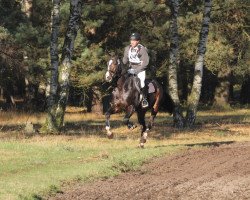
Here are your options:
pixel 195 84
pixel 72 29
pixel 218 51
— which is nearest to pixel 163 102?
pixel 72 29

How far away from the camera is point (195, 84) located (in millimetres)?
31266

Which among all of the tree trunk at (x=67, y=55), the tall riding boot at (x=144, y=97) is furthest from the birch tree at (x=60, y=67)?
the tall riding boot at (x=144, y=97)

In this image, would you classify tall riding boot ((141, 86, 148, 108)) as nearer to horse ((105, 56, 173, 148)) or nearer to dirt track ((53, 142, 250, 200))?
horse ((105, 56, 173, 148))

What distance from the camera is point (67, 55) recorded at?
Result: 86.4 feet

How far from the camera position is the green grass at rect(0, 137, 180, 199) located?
12.7 meters

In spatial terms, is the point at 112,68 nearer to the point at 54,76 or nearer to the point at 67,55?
the point at 67,55

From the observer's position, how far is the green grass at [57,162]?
1269 cm

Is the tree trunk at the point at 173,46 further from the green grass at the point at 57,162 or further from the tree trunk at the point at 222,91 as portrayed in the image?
the tree trunk at the point at 222,91

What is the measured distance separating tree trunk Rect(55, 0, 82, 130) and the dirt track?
9341 mm

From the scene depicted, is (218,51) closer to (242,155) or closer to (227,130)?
(227,130)

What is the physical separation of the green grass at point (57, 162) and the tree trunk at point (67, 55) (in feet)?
14.1

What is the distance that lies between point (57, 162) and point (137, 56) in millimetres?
4461

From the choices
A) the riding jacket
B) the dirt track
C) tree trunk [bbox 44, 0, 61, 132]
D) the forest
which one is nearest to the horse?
the riding jacket

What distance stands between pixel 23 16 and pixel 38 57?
4.99 metres
